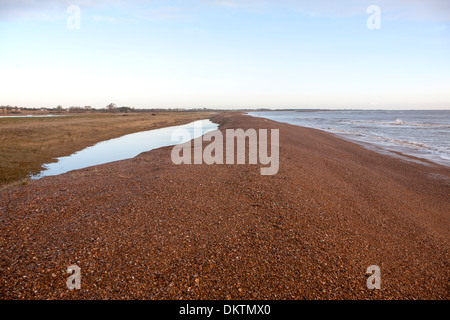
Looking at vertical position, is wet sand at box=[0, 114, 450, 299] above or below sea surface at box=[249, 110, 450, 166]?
below

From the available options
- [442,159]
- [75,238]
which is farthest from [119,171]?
[442,159]

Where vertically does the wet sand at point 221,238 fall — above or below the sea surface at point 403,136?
below

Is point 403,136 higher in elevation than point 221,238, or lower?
higher

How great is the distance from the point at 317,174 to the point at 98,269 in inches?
433

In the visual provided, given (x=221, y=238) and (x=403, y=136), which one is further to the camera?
(x=403, y=136)

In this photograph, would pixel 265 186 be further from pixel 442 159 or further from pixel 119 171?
pixel 442 159

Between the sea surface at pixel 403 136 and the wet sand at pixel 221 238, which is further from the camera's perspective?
the sea surface at pixel 403 136

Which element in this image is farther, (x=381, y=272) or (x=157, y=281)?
(x=381, y=272)

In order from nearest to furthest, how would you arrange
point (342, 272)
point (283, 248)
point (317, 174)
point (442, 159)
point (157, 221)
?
point (342, 272) < point (283, 248) < point (157, 221) < point (317, 174) < point (442, 159)

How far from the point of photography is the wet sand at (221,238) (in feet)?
16.7

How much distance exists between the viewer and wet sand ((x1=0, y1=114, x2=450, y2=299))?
5090 mm

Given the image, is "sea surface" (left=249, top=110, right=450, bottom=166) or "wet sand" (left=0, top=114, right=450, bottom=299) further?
"sea surface" (left=249, top=110, right=450, bottom=166)

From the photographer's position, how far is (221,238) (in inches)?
265

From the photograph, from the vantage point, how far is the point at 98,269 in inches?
210
